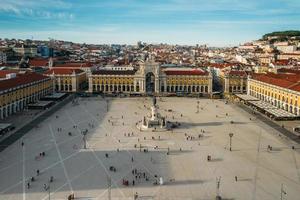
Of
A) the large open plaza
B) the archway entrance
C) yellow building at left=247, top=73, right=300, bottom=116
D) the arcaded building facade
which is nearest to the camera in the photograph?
the large open plaza

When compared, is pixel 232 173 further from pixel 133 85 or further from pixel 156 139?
pixel 133 85

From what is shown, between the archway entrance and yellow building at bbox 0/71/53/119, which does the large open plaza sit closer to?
yellow building at bbox 0/71/53/119

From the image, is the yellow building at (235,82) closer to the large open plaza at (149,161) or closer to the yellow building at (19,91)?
the large open plaza at (149,161)

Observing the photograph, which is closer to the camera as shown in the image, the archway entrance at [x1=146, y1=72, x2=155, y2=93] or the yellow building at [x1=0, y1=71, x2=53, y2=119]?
the yellow building at [x1=0, y1=71, x2=53, y2=119]

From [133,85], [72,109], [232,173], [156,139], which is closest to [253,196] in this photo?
[232,173]

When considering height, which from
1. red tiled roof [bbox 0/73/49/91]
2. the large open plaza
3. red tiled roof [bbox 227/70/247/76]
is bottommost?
the large open plaza

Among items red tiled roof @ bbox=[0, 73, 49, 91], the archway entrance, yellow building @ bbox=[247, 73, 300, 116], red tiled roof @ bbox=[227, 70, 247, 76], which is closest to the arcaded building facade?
the archway entrance

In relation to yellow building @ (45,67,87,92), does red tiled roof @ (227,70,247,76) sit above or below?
above
